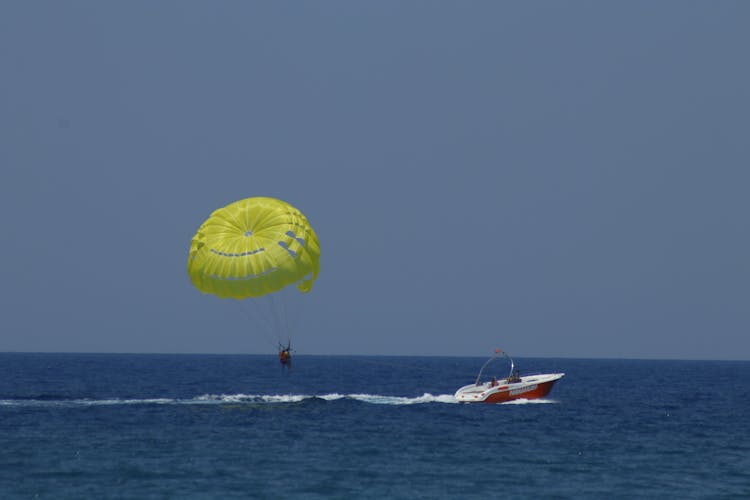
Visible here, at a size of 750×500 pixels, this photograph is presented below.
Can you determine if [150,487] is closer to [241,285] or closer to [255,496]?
[255,496]

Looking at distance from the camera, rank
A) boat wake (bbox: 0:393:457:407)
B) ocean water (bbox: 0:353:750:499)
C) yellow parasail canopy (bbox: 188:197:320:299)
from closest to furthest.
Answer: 1. ocean water (bbox: 0:353:750:499)
2. yellow parasail canopy (bbox: 188:197:320:299)
3. boat wake (bbox: 0:393:457:407)

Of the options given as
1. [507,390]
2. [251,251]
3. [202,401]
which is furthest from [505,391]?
[251,251]

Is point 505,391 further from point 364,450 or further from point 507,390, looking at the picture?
point 364,450

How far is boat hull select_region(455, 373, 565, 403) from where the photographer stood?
6856cm

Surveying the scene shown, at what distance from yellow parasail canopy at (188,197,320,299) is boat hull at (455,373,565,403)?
19.6 m

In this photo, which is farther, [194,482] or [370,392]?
[370,392]

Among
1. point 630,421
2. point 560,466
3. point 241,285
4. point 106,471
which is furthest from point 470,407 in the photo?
point 106,471

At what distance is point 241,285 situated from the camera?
51.7m

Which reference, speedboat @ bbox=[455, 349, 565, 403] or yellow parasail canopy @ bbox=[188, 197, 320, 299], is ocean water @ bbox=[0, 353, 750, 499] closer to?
speedboat @ bbox=[455, 349, 565, 403]

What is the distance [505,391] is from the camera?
2709 inches

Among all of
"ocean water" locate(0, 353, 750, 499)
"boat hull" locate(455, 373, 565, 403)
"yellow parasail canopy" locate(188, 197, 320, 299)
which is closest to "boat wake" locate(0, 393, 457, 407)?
"ocean water" locate(0, 353, 750, 499)

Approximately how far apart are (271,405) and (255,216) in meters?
18.9

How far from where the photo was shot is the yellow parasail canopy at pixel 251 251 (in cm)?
5128

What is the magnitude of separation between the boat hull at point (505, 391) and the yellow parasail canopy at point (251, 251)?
1960 cm
